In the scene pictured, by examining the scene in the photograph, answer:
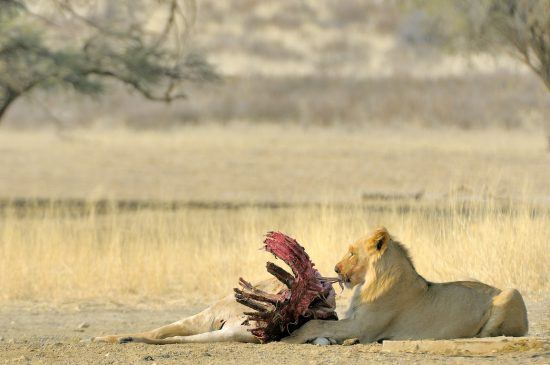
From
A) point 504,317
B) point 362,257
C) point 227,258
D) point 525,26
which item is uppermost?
point 525,26

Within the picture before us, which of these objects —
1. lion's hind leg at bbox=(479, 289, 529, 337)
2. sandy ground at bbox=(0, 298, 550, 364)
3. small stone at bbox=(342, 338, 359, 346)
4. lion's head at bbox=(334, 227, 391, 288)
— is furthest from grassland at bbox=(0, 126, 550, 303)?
small stone at bbox=(342, 338, 359, 346)

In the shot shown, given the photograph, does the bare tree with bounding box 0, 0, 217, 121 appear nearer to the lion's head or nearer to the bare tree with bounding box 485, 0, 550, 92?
the bare tree with bounding box 485, 0, 550, 92

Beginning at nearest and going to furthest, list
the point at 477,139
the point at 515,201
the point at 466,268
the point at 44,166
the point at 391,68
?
1. the point at 466,268
2. the point at 515,201
3. the point at 44,166
4. the point at 477,139
5. the point at 391,68

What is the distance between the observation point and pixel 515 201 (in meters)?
15.5

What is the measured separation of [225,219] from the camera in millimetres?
18984

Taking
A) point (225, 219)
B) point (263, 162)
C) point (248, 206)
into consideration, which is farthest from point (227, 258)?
point (263, 162)

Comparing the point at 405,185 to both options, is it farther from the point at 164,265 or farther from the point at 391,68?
the point at 391,68

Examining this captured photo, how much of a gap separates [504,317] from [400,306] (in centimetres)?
63

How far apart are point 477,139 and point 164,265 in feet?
62.4

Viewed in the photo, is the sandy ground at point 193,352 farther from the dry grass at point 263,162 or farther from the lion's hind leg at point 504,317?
the dry grass at point 263,162

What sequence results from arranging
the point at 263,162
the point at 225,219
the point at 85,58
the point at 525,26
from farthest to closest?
the point at 263,162, the point at 85,58, the point at 525,26, the point at 225,219

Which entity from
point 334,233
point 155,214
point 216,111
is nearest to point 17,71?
point 155,214

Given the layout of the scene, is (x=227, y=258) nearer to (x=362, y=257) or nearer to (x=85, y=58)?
(x=362, y=257)

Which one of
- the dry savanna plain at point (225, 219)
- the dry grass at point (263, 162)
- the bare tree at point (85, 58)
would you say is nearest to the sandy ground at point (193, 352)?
the dry savanna plain at point (225, 219)
